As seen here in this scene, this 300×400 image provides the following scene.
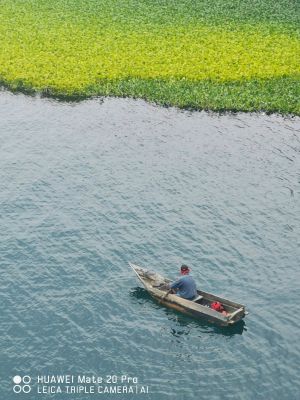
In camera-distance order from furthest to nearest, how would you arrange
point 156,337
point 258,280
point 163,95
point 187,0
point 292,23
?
point 187,0
point 292,23
point 163,95
point 258,280
point 156,337

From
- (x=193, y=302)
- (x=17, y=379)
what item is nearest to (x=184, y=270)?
(x=193, y=302)

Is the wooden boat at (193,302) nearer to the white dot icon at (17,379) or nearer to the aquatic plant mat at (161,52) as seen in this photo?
the white dot icon at (17,379)

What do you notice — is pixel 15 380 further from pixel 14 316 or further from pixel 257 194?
pixel 257 194

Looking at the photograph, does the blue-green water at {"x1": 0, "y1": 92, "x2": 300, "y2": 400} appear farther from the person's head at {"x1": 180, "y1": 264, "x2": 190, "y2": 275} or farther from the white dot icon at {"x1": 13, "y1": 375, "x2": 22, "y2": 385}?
the person's head at {"x1": 180, "y1": 264, "x2": 190, "y2": 275}

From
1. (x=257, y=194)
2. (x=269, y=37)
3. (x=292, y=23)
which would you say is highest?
(x=292, y=23)

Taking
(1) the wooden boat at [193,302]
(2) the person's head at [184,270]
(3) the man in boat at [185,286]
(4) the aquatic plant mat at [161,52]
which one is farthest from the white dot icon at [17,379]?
(4) the aquatic plant mat at [161,52]

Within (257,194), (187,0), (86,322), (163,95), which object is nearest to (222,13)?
(187,0)
